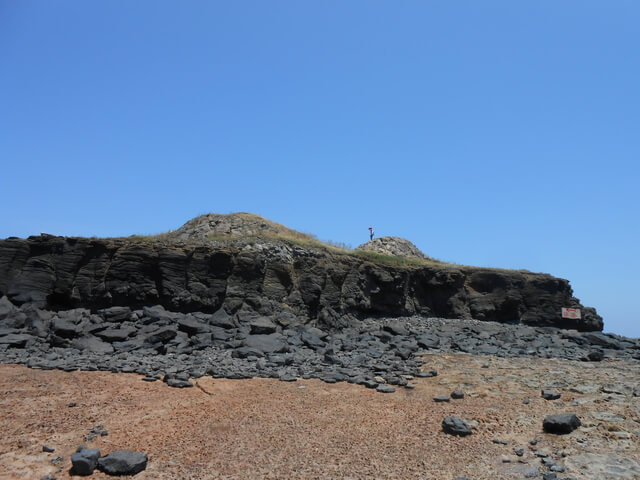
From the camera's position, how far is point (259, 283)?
24.5 m

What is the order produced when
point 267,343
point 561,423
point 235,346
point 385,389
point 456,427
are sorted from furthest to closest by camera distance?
1. point 267,343
2. point 235,346
3. point 385,389
4. point 456,427
5. point 561,423

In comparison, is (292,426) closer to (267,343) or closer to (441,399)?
(441,399)

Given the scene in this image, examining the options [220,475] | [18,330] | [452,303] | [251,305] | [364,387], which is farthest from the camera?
[452,303]

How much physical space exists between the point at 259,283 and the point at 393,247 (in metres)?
22.8

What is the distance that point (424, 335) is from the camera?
2380 cm

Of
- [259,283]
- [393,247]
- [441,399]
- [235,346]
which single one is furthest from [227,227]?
[441,399]

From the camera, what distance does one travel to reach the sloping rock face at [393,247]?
43656 mm

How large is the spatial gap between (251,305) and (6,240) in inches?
477

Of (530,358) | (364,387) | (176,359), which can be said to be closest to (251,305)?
(176,359)

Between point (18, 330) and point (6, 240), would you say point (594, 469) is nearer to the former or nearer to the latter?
point (18, 330)

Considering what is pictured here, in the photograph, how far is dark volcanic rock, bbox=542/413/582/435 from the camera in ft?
32.3

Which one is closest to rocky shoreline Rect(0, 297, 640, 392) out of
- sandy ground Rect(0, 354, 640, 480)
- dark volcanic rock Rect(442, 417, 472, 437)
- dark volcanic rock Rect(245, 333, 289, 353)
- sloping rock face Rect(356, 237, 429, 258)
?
dark volcanic rock Rect(245, 333, 289, 353)

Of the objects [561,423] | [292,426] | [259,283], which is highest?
[259,283]

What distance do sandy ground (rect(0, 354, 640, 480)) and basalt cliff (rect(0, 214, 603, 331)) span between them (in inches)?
322
